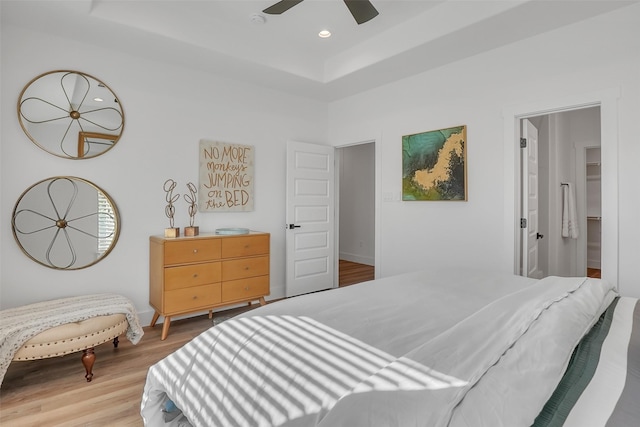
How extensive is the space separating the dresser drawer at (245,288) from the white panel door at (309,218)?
26.2 inches

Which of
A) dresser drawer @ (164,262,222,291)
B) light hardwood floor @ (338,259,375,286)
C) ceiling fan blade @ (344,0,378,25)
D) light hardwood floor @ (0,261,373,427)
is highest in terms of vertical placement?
ceiling fan blade @ (344,0,378,25)

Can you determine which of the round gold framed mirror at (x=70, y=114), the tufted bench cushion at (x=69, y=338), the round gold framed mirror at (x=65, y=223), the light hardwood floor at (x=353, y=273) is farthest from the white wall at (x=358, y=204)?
the tufted bench cushion at (x=69, y=338)

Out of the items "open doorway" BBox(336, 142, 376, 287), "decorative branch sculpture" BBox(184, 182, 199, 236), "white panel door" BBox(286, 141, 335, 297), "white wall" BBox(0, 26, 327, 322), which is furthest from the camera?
"open doorway" BBox(336, 142, 376, 287)

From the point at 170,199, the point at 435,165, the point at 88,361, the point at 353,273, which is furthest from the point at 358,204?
the point at 88,361

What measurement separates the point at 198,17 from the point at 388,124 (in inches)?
88.2

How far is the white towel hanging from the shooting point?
472 cm

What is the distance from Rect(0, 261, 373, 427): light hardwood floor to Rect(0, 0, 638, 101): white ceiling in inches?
102

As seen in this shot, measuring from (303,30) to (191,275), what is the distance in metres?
2.56

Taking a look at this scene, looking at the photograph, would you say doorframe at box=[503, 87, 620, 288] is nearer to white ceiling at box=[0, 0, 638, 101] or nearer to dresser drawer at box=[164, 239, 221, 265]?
white ceiling at box=[0, 0, 638, 101]

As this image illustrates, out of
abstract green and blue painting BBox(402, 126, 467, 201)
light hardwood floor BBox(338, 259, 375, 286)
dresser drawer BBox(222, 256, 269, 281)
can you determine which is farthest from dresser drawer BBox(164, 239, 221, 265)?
light hardwood floor BBox(338, 259, 375, 286)

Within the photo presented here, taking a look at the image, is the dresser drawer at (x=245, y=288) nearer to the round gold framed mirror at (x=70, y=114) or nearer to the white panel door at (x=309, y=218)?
the white panel door at (x=309, y=218)

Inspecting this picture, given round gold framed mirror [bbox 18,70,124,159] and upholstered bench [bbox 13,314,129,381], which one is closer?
upholstered bench [bbox 13,314,129,381]

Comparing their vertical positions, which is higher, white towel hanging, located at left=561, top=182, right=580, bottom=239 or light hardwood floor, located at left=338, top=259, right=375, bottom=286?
white towel hanging, located at left=561, top=182, right=580, bottom=239

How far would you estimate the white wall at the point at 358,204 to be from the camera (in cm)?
659
